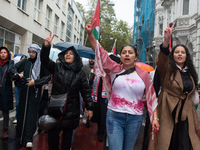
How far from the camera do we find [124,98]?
7.84ft

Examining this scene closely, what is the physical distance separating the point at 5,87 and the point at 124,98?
Answer: 299 centimetres

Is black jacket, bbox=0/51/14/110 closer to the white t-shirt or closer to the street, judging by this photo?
the street

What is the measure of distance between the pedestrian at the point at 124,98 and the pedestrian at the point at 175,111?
0.32 metres

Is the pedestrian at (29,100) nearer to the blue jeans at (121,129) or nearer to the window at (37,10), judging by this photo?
the blue jeans at (121,129)

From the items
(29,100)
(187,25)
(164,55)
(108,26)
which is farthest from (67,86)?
(108,26)

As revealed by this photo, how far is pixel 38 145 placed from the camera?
13.3 feet

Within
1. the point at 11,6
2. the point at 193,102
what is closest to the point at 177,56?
the point at 193,102

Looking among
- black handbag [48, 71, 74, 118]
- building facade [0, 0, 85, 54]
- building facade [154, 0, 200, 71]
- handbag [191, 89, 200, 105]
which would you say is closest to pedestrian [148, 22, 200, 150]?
handbag [191, 89, 200, 105]

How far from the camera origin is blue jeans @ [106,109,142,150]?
238 centimetres

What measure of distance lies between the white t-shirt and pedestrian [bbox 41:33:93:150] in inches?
30.2

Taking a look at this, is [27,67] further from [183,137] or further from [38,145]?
[183,137]

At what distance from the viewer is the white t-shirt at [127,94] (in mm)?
2391

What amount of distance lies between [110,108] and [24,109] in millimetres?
2204

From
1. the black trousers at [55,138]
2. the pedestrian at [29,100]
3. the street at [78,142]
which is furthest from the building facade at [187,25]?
the black trousers at [55,138]
